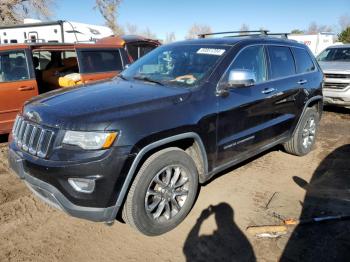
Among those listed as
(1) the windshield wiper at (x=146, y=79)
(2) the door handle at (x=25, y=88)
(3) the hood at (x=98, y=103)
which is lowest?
(2) the door handle at (x=25, y=88)

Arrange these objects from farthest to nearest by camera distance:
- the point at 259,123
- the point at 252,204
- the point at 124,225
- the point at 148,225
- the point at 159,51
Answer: the point at 159,51 < the point at 259,123 < the point at 252,204 < the point at 124,225 < the point at 148,225

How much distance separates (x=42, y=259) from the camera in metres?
3.10

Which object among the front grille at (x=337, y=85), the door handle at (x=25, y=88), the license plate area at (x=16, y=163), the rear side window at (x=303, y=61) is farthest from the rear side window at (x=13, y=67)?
the front grille at (x=337, y=85)

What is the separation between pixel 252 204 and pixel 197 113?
1.38 metres

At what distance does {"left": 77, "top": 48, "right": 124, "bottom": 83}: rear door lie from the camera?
22.7 feet

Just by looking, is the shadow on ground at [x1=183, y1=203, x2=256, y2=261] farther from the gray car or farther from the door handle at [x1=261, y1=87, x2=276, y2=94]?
the gray car

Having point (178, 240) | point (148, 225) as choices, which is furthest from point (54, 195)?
point (178, 240)

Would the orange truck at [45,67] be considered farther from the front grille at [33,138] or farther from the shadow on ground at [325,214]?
the shadow on ground at [325,214]

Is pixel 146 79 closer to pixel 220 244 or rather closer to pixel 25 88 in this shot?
pixel 220 244

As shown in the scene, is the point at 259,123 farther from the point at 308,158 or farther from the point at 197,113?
the point at 308,158

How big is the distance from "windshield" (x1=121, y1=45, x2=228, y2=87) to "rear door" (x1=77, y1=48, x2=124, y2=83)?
2.51 meters

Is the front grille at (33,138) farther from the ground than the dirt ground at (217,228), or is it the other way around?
the front grille at (33,138)

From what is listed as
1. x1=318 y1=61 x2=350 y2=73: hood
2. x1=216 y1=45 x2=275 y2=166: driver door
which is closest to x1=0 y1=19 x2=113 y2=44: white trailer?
x1=318 y1=61 x2=350 y2=73: hood

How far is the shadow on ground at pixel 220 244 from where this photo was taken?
313 cm
